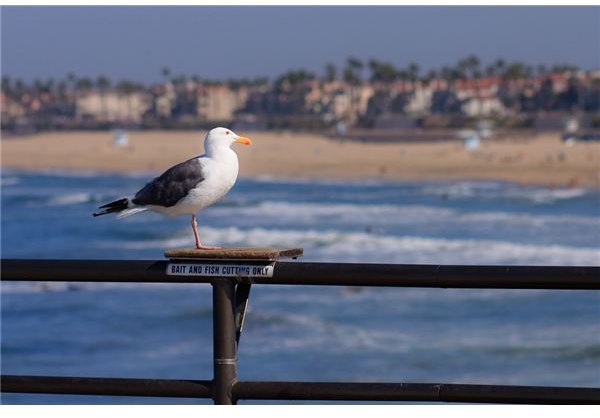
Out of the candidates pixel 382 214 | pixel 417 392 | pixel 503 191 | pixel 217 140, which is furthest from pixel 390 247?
pixel 417 392

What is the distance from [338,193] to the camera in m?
51.0

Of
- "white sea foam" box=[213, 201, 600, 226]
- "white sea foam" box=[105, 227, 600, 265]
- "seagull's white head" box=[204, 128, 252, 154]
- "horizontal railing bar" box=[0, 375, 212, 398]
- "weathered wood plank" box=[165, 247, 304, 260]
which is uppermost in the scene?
"seagull's white head" box=[204, 128, 252, 154]

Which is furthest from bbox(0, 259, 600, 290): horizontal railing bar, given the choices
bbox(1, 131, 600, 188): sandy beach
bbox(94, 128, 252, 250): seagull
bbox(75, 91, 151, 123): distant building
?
bbox(75, 91, 151, 123): distant building

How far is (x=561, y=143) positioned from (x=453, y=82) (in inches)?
2208

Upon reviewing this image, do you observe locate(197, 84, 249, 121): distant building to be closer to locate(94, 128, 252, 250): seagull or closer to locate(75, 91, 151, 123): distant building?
locate(75, 91, 151, 123): distant building

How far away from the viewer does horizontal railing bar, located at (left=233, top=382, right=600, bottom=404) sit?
3248 mm

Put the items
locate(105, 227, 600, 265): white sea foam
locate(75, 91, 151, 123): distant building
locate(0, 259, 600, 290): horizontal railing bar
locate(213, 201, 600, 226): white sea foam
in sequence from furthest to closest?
1. locate(75, 91, 151, 123): distant building
2. locate(213, 201, 600, 226): white sea foam
3. locate(105, 227, 600, 265): white sea foam
4. locate(0, 259, 600, 290): horizontal railing bar

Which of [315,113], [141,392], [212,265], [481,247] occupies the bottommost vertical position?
[315,113]

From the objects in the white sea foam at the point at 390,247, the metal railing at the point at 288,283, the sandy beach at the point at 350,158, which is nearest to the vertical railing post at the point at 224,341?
the metal railing at the point at 288,283

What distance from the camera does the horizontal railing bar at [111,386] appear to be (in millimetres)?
3441

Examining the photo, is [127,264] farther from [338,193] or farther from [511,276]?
[338,193]

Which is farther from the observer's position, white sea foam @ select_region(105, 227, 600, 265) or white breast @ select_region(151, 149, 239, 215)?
white sea foam @ select_region(105, 227, 600, 265)

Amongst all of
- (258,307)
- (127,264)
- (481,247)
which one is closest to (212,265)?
(127,264)

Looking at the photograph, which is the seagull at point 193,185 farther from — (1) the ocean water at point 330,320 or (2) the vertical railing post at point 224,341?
(1) the ocean water at point 330,320
